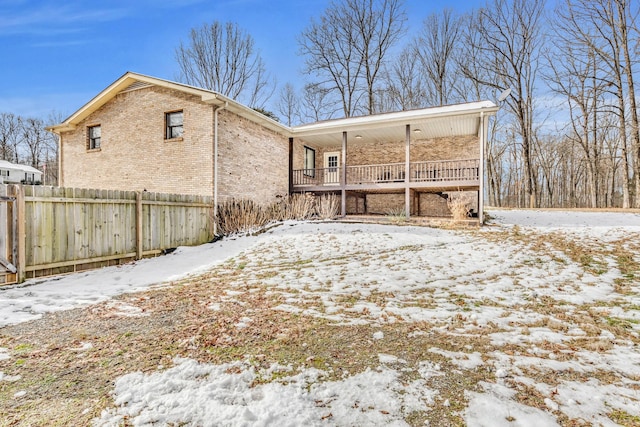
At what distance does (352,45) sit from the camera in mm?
25469

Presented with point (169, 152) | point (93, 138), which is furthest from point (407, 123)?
point (93, 138)

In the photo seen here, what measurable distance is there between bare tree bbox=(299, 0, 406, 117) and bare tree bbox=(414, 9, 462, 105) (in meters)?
2.47

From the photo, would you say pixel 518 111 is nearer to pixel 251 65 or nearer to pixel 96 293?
pixel 251 65

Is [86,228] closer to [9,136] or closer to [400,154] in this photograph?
[400,154]

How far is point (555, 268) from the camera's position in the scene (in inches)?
226

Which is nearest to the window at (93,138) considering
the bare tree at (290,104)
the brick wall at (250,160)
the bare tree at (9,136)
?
the brick wall at (250,160)

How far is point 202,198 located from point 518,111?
23.5 metres

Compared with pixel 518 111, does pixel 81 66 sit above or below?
above

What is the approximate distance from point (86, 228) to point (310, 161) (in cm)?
1213

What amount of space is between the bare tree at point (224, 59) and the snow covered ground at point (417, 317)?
2190cm

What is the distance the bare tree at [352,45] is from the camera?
25.2m

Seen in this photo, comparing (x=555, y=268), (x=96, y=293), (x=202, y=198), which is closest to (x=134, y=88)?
(x=202, y=198)

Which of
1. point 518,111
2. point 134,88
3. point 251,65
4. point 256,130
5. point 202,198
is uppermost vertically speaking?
point 251,65

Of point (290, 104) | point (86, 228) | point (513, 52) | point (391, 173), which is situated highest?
point (513, 52)
